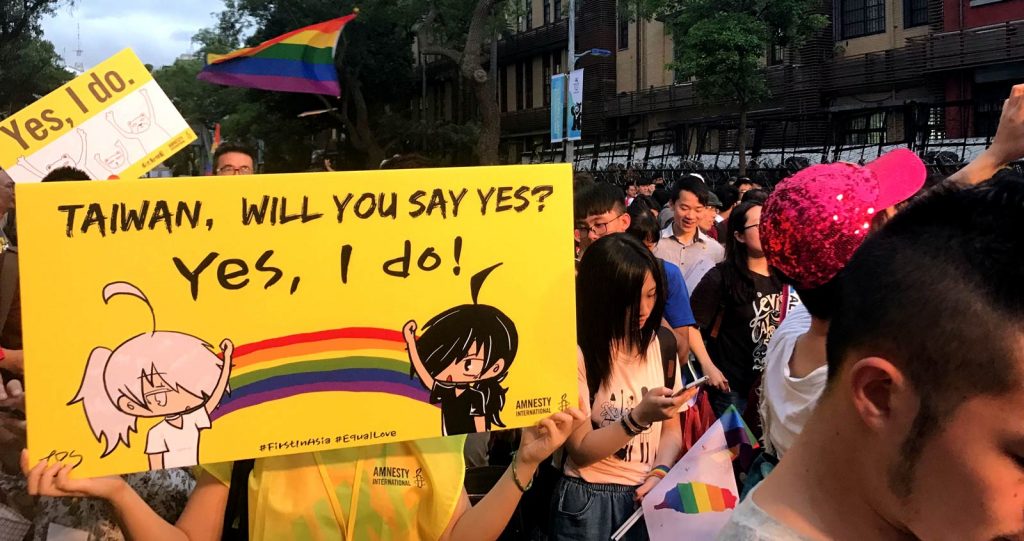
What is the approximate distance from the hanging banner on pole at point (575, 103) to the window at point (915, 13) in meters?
12.3

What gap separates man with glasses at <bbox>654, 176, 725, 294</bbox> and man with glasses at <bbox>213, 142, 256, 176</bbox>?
8.93ft

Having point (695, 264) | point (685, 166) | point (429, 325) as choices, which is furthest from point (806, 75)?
point (429, 325)

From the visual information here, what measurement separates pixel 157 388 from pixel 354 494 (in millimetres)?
509

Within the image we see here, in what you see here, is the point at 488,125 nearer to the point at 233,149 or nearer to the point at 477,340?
the point at 233,149

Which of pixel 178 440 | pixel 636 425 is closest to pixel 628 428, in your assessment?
pixel 636 425

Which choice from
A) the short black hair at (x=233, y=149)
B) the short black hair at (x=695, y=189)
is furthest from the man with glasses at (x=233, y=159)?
the short black hair at (x=695, y=189)

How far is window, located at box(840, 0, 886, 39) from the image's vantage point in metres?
24.9

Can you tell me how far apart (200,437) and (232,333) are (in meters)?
0.23

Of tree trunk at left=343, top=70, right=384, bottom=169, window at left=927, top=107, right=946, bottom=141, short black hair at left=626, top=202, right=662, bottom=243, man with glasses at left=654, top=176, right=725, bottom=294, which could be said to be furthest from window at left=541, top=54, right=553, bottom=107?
short black hair at left=626, top=202, right=662, bottom=243

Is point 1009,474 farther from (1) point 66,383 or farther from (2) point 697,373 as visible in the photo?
(2) point 697,373

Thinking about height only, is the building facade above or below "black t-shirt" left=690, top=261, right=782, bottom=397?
above

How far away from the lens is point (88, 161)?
4.55 m

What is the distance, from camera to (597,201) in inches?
173

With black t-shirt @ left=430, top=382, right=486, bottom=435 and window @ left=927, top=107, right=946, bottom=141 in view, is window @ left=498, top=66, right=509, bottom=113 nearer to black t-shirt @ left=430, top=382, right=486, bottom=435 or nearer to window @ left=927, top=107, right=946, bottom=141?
window @ left=927, top=107, right=946, bottom=141
